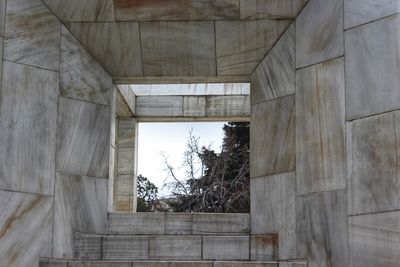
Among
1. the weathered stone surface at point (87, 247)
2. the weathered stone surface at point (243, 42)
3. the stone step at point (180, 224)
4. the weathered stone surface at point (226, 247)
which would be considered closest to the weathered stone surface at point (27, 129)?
the weathered stone surface at point (87, 247)

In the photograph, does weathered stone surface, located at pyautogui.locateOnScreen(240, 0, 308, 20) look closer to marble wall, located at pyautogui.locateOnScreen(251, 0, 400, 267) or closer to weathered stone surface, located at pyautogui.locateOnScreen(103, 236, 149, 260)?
marble wall, located at pyautogui.locateOnScreen(251, 0, 400, 267)

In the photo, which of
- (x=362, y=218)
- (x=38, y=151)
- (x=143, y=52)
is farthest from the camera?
(x=143, y=52)

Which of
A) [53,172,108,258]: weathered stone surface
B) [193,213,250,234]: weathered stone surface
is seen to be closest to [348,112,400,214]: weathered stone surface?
[193,213,250,234]: weathered stone surface

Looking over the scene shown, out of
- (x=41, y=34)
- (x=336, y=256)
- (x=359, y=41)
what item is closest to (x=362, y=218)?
(x=336, y=256)

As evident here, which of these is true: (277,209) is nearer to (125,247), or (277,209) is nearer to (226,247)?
(226,247)

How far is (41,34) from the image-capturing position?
12086 mm

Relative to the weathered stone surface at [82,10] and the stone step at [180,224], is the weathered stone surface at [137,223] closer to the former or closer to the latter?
the stone step at [180,224]

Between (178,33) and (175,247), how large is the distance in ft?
9.50

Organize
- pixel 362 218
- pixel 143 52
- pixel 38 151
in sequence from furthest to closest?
pixel 143 52 → pixel 38 151 → pixel 362 218

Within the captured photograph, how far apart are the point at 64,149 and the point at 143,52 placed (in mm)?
1751

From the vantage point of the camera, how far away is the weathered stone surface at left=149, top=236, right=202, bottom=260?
38.6 feet

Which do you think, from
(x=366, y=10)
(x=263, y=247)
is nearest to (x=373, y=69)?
(x=366, y=10)

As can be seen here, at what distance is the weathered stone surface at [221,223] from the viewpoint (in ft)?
39.9

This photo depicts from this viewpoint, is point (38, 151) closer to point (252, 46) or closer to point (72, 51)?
→ point (72, 51)
